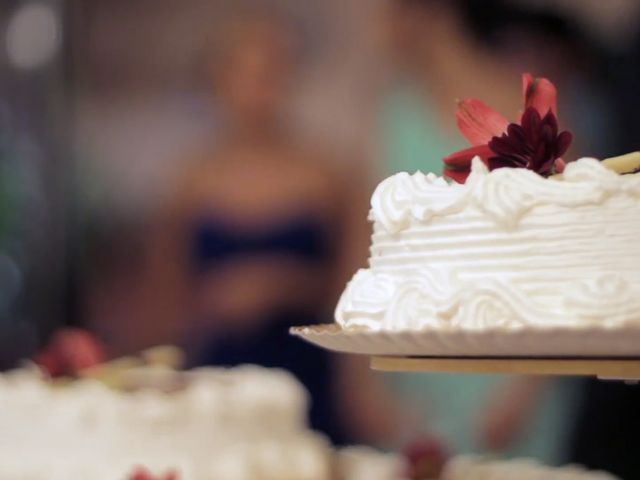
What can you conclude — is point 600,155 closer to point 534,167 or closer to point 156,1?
point 534,167

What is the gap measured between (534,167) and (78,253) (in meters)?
1.90

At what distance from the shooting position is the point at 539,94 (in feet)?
3.17

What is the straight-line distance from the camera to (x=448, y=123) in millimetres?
1823

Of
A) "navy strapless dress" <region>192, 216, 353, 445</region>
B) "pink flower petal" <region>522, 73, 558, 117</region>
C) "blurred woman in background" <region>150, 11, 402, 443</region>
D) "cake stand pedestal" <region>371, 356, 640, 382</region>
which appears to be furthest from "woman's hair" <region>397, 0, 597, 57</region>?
"cake stand pedestal" <region>371, 356, 640, 382</region>

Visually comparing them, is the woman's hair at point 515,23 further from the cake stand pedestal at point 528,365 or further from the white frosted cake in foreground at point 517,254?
the cake stand pedestal at point 528,365

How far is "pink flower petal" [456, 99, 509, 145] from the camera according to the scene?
987mm

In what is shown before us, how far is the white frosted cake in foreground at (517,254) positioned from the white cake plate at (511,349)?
1.2 inches

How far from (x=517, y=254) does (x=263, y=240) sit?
4.67 ft

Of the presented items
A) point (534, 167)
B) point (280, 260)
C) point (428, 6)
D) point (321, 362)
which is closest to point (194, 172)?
point (280, 260)

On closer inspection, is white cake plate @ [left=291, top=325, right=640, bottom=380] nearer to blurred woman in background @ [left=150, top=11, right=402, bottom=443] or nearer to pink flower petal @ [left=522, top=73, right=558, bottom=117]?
pink flower petal @ [left=522, top=73, right=558, bottom=117]

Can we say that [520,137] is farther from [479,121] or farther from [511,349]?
[511,349]

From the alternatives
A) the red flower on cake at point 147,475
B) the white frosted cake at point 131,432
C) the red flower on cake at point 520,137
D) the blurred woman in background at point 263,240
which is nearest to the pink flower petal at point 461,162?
the red flower on cake at point 520,137

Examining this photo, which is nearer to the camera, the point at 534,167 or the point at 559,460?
the point at 534,167

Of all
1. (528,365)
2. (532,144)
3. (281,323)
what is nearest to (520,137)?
(532,144)
